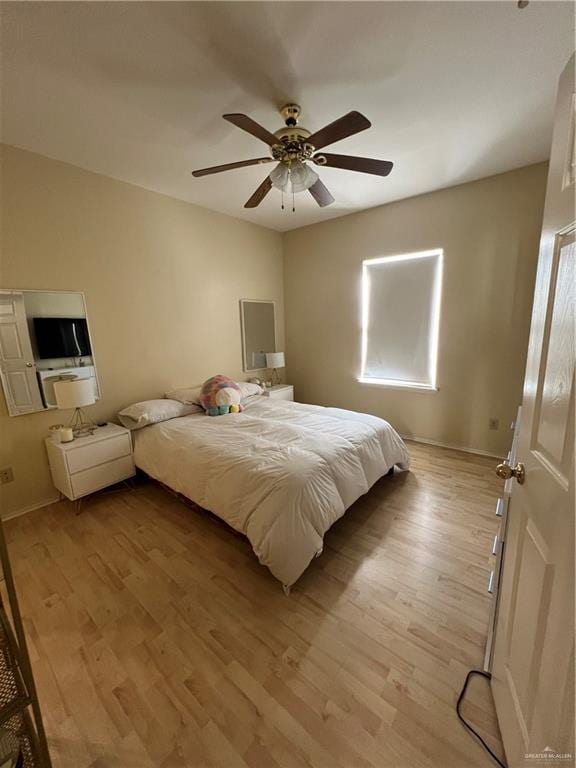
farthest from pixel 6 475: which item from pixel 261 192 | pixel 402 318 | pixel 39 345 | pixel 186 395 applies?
pixel 402 318

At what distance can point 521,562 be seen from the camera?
3.08 feet

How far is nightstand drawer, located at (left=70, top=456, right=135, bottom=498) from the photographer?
7.64 feet

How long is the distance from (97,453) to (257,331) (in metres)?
2.48

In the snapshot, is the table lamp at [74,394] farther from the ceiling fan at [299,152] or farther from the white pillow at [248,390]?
the ceiling fan at [299,152]

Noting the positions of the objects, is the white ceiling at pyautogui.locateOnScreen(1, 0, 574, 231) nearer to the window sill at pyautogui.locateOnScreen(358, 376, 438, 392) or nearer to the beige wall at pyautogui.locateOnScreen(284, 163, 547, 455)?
the beige wall at pyautogui.locateOnScreen(284, 163, 547, 455)

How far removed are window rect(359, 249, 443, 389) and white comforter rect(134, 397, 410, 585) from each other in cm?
123

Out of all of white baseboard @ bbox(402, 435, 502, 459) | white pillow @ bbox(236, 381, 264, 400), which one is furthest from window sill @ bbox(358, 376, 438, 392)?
white pillow @ bbox(236, 381, 264, 400)

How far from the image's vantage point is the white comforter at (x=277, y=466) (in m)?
1.61

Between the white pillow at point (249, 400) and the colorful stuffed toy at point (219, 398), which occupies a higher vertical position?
the colorful stuffed toy at point (219, 398)

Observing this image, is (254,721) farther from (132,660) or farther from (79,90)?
(79,90)

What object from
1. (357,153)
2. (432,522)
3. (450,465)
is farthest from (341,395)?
(357,153)

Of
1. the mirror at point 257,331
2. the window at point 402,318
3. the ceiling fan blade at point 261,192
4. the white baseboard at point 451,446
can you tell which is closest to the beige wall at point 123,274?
the mirror at point 257,331

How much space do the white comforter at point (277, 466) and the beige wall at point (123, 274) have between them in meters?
0.76

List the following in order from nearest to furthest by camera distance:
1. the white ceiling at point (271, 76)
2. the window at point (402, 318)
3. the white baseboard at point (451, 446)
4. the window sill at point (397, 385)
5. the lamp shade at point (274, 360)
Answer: the white ceiling at point (271, 76)
the white baseboard at point (451, 446)
the window at point (402, 318)
the window sill at point (397, 385)
the lamp shade at point (274, 360)
